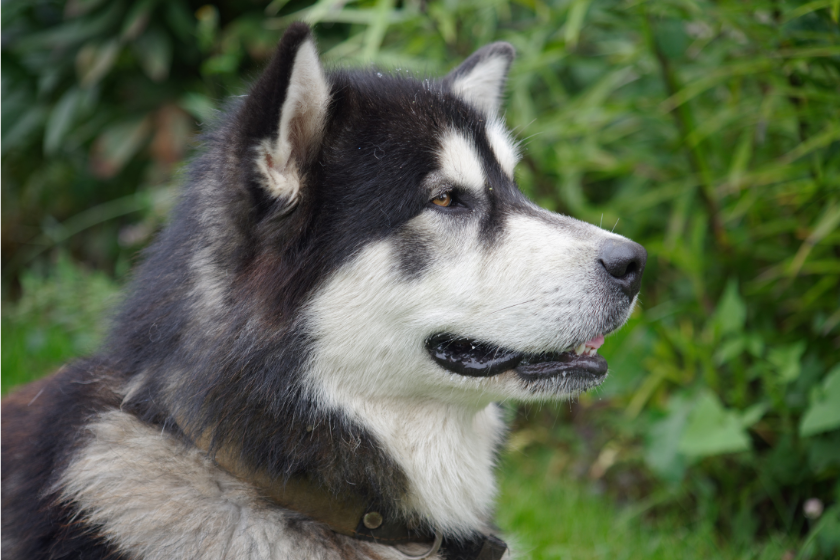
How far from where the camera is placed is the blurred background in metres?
3.43

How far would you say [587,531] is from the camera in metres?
3.80

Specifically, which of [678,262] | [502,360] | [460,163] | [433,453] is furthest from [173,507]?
[678,262]

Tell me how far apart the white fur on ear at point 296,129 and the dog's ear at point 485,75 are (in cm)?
88

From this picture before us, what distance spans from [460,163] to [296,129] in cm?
57

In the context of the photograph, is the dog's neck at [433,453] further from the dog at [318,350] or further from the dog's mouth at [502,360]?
the dog's mouth at [502,360]

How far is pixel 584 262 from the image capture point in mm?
2293

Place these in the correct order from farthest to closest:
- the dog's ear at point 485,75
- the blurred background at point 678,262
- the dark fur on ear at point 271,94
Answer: the blurred background at point 678,262 → the dog's ear at point 485,75 → the dark fur on ear at point 271,94

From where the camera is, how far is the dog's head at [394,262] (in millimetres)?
2195

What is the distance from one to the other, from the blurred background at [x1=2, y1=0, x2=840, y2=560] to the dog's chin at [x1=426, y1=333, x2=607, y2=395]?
2.00 feet

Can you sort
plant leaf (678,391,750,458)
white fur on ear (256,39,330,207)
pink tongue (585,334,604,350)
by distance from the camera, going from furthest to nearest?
plant leaf (678,391,750,458) → pink tongue (585,334,604,350) → white fur on ear (256,39,330,207)

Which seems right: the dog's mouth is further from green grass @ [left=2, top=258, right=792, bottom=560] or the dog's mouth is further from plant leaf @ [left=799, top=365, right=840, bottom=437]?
plant leaf @ [left=799, top=365, right=840, bottom=437]

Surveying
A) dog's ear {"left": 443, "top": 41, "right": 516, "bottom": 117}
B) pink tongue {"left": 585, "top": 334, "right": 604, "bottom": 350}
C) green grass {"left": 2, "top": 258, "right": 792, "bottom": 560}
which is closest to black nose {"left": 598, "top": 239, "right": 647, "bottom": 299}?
pink tongue {"left": 585, "top": 334, "right": 604, "bottom": 350}

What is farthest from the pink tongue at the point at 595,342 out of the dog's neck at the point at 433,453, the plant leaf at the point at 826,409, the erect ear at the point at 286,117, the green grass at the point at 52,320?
the green grass at the point at 52,320

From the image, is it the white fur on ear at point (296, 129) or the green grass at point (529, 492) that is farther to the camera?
the green grass at point (529, 492)
